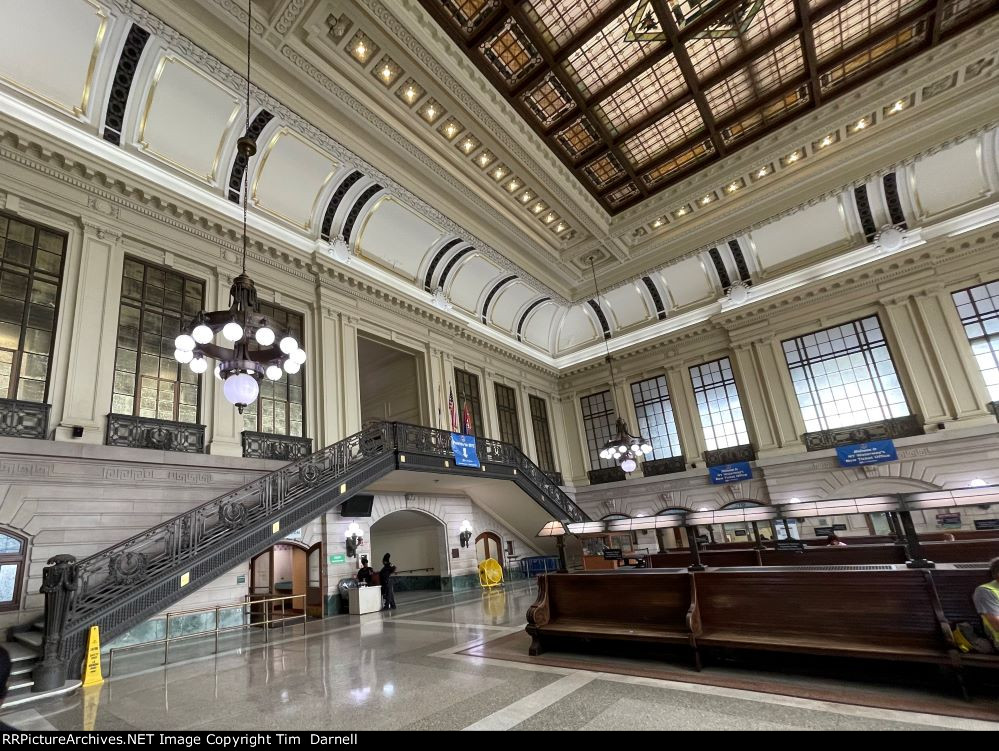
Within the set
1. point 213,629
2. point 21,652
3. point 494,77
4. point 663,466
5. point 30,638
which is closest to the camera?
point 21,652

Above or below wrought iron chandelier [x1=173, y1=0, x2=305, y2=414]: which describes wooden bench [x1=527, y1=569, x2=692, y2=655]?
below

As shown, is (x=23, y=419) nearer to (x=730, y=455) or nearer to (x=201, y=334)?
(x=201, y=334)

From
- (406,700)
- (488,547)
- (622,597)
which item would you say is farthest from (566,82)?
(488,547)

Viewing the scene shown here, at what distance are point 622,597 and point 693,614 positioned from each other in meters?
1.01

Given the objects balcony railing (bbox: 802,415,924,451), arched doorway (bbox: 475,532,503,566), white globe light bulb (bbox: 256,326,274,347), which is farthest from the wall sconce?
balcony railing (bbox: 802,415,924,451)

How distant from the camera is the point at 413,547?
16391 mm

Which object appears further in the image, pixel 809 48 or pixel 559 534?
pixel 809 48

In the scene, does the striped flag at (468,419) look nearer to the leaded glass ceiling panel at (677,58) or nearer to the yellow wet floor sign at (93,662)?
the leaded glass ceiling panel at (677,58)

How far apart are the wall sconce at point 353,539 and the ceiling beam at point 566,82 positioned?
11.0 meters

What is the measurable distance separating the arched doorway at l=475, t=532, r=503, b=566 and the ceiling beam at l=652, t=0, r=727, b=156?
42.5 feet

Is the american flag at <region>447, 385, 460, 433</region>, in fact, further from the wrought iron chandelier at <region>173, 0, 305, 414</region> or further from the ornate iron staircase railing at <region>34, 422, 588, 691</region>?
the wrought iron chandelier at <region>173, 0, 305, 414</region>

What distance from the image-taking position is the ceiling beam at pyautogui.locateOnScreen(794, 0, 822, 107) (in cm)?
965
